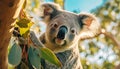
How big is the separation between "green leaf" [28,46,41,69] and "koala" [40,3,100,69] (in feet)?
4.79

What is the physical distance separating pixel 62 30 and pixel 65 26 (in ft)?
0.71

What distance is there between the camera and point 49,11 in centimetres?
401

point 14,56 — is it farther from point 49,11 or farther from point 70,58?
point 49,11

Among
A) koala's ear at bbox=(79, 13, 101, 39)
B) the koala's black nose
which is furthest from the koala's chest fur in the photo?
koala's ear at bbox=(79, 13, 101, 39)

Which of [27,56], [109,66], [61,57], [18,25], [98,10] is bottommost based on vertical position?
[27,56]

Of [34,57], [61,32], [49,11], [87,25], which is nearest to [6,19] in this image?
[34,57]

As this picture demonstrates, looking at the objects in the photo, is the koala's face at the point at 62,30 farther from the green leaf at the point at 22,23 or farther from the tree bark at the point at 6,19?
the tree bark at the point at 6,19

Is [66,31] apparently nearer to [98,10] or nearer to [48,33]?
[48,33]

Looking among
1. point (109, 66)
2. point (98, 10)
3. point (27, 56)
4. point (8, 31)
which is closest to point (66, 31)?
point (27, 56)

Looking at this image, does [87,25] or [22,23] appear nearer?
[22,23]

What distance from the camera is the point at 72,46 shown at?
3785mm

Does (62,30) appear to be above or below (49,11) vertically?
below

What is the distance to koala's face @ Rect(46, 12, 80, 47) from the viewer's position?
11.5 ft

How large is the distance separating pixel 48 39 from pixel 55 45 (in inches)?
3.8
